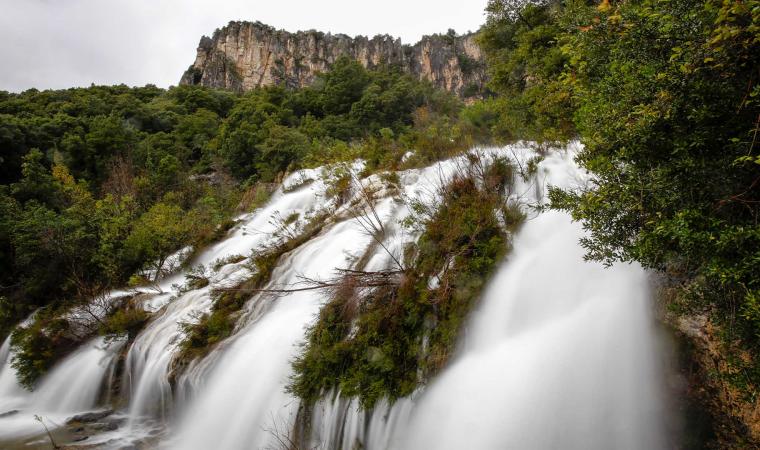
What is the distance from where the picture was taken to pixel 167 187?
2217 centimetres

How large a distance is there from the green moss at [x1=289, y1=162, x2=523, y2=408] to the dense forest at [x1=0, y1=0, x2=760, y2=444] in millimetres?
649

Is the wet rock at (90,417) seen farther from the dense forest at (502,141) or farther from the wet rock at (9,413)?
the dense forest at (502,141)

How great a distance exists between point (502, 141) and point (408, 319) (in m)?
8.79

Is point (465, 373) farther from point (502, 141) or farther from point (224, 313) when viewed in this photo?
point (502, 141)

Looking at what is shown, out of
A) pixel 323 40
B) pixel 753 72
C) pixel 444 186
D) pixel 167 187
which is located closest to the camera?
pixel 753 72

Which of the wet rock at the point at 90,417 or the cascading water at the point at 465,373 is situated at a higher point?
the cascading water at the point at 465,373

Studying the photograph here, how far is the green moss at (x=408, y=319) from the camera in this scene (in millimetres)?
5293

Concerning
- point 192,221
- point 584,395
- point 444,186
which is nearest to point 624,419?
point 584,395

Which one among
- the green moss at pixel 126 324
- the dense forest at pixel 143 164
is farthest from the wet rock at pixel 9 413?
the green moss at pixel 126 324

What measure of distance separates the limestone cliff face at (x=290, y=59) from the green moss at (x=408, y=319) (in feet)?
175

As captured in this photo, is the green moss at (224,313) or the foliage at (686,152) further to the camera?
the green moss at (224,313)

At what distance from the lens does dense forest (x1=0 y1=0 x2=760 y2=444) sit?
3.12m

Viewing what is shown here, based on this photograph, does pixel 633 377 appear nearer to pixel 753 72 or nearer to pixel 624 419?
pixel 624 419

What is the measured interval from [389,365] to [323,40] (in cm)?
6457
